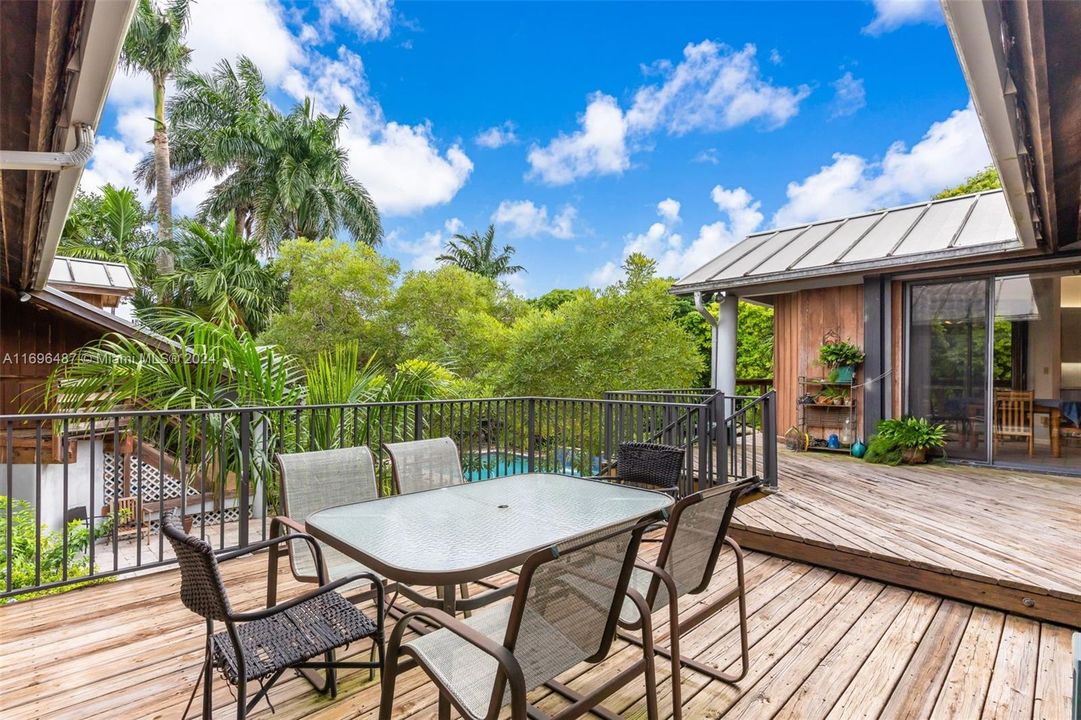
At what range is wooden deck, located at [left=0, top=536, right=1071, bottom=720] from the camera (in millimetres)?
2117

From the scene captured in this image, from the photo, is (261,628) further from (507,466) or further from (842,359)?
(842,359)

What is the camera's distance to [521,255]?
27.1 m

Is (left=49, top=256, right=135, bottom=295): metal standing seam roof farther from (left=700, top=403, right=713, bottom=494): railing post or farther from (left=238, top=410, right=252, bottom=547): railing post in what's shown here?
(left=700, top=403, right=713, bottom=494): railing post

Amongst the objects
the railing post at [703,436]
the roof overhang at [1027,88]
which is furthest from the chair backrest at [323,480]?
the roof overhang at [1027,88]

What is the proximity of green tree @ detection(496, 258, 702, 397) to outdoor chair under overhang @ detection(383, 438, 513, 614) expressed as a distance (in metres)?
5.95

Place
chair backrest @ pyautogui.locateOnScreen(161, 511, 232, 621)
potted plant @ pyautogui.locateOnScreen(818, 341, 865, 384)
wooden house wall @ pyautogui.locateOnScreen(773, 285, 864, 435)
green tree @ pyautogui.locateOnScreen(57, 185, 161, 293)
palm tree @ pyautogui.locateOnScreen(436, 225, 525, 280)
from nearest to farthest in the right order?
1. chair backrest @ pyautogui.locateOnScreen(161, 511, 232, 621)
2. potted plant @ pyautogui.locateOnScreen(818, 341, 865, 384)
3. wooden house wall @ pyautogui.locateOnScreen(773, 285, 864, 435)
4. green tree @ pyautogui.locateOnScreen(57, 185, 161, 293)
5. palm tree @ pyautogui.locateOnScreen(436, 225, 525, 280)

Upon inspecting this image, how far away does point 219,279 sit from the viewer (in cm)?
1438

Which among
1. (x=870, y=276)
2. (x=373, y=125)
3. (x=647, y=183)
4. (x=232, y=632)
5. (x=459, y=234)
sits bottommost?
(x=232, y=632)

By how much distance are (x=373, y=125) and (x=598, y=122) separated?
11.8 m

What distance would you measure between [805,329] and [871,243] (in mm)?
1335

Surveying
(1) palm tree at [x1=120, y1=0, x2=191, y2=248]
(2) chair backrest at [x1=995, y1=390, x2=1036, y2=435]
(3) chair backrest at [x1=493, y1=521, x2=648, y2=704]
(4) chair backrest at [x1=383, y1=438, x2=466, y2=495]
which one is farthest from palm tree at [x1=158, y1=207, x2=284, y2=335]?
(2) chair backrest at [x1=995, y1=390, x2=1036, y2=435]

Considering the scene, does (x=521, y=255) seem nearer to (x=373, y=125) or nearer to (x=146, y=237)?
(x=373, y=125)

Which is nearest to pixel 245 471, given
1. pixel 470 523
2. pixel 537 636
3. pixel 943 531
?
pixel 470 523

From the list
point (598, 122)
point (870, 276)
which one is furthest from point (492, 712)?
point (598, 122)
